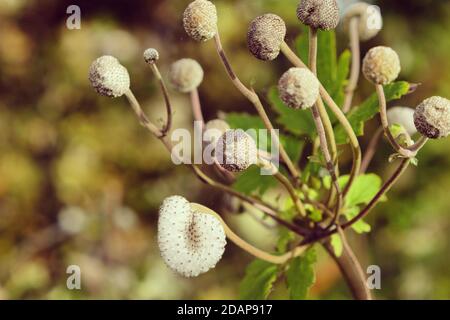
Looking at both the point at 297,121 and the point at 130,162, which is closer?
the point at 297,121

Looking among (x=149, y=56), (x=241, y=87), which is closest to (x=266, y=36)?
(x=241, y=87)

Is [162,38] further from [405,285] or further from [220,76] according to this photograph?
[405,285]

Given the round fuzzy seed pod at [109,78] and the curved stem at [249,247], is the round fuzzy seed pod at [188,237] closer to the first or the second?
the curved stem at [249,247]

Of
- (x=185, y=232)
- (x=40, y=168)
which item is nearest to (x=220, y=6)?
(x=40, y=168)

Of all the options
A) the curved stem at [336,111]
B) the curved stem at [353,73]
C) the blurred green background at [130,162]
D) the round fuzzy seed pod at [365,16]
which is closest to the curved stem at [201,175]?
the curved stem at [336,111]

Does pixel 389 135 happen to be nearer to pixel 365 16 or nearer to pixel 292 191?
pixel 292 191

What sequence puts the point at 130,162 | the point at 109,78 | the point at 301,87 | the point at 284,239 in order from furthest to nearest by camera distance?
the point at 130,162 → the point at 284,239 → the point at 109,78 → the point at 301,87

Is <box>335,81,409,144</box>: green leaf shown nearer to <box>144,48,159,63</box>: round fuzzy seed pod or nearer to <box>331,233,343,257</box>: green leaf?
<box>331,233,343,257</box>: green leaf
